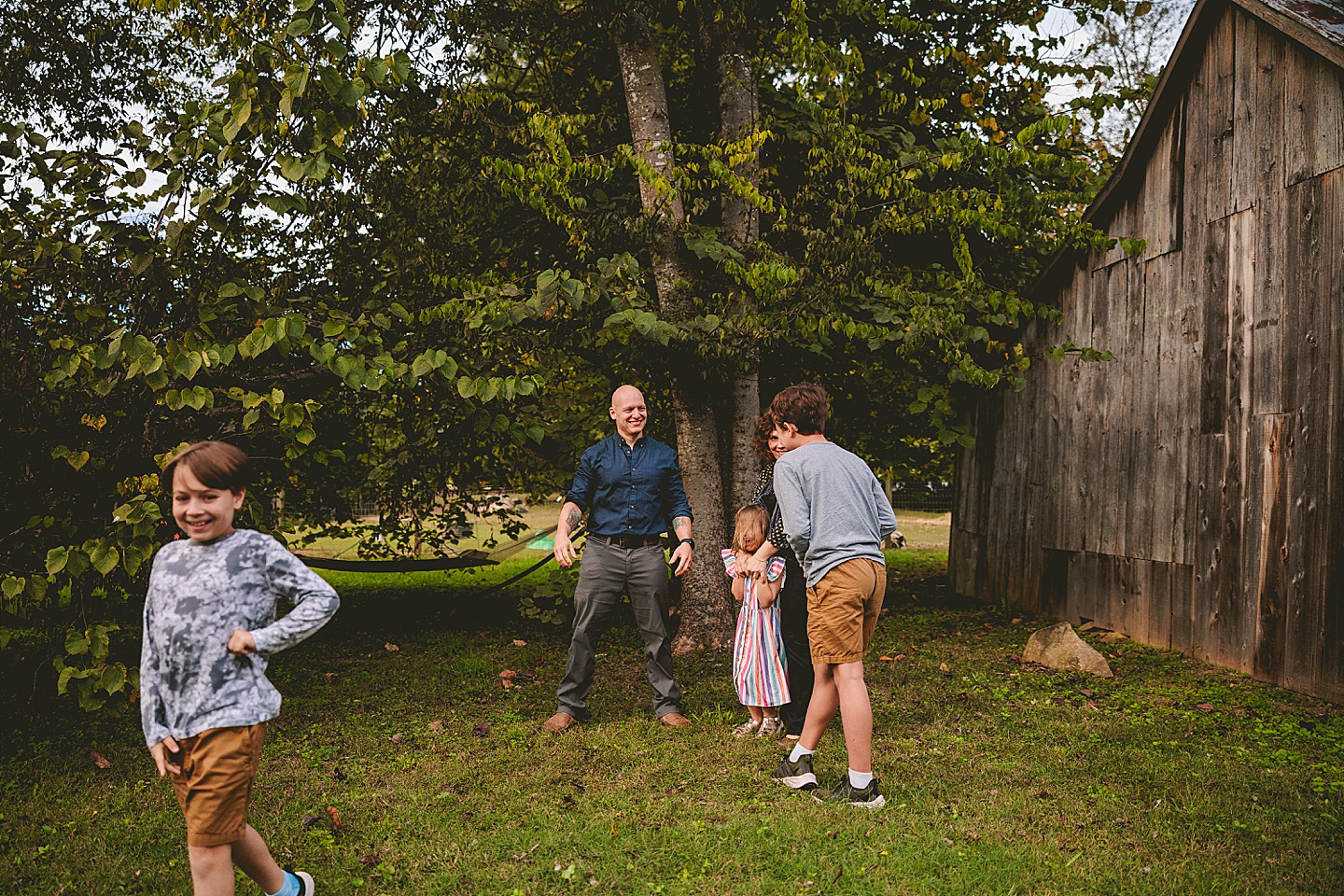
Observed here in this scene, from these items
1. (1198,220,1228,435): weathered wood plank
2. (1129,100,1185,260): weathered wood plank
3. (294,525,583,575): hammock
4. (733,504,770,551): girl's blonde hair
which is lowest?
(294,525,583,575): hammock

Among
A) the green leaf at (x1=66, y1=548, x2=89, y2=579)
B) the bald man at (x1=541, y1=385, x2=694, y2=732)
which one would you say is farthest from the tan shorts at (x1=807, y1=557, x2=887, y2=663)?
the green leaf at (x1=66, y1=548, x2=89, y2=579)

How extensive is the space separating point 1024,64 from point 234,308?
7960mm

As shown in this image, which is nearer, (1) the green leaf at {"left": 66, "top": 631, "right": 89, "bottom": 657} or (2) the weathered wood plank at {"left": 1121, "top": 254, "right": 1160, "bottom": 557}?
(1) the green leaf at {"left": 66, "top": 631, "right": 89, "bottom": 657}

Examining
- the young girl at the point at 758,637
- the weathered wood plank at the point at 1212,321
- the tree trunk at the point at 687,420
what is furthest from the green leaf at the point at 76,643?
the weathered wood plank at the point at 1212,321

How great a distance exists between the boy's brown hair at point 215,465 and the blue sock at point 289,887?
1.32 meters

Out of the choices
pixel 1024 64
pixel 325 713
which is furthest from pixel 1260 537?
pixel 325 713

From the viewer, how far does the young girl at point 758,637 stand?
17.2 ft

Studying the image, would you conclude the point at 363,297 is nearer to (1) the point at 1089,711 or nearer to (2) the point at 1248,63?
(1) the point at 1089,711

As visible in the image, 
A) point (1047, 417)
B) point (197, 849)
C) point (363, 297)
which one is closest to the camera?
point (197, 849)

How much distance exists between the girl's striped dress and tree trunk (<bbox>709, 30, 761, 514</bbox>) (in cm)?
237

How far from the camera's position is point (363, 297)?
7.22 m

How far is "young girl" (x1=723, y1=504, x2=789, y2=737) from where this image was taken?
5.24 metres

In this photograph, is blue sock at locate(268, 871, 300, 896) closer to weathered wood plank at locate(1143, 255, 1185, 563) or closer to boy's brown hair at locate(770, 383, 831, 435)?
boy's brown hair at locate(770, 383, 831, 435)

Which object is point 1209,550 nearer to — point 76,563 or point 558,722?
point 558,722
